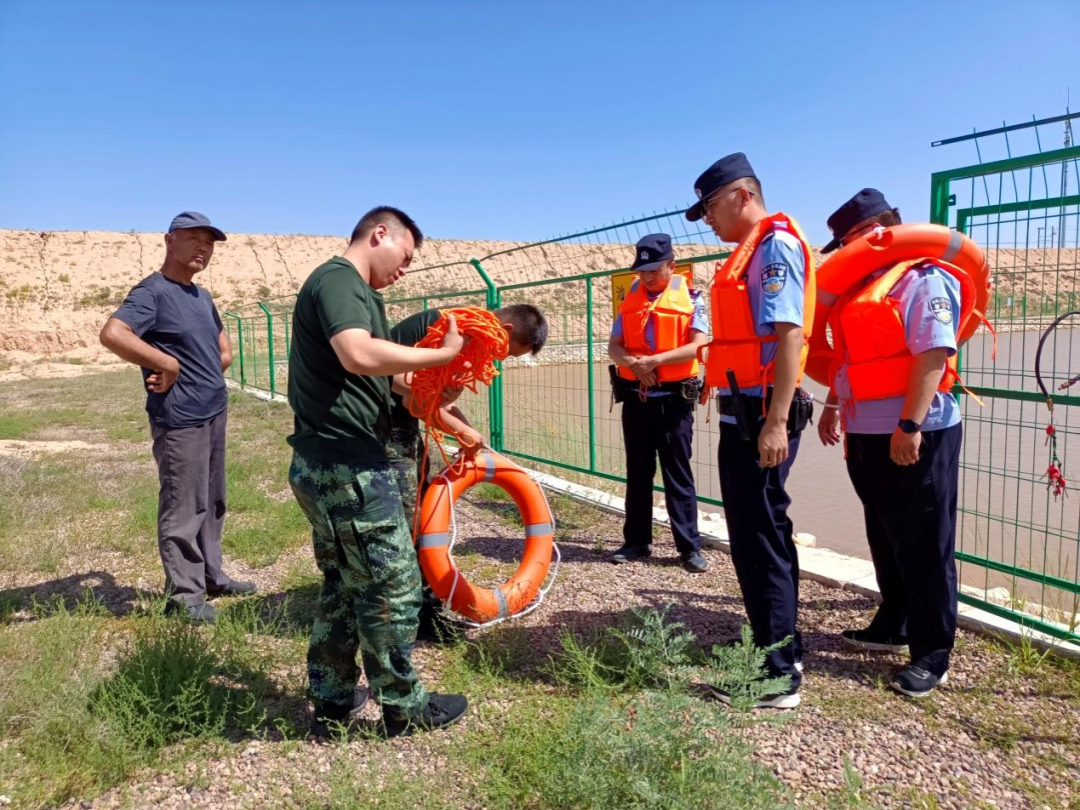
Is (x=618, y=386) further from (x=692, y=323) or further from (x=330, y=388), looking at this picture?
(x=330, y=388)

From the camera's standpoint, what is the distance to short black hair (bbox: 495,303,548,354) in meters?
3.09

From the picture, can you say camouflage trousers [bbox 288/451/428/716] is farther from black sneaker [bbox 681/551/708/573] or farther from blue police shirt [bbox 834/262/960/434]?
black sneaker [bbox 681/551/708/573]

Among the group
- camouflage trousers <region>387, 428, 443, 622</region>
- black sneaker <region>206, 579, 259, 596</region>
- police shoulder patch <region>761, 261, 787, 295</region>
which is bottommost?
black sneaker <region>206, 579, 259, 596</region>

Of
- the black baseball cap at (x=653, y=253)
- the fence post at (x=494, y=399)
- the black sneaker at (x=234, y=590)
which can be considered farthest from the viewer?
the fence post at (x=494, y=399)

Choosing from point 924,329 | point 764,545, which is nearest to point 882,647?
point 764,545

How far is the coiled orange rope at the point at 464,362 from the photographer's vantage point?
8.81 ft

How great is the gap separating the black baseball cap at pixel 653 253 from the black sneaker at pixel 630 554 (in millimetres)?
1767

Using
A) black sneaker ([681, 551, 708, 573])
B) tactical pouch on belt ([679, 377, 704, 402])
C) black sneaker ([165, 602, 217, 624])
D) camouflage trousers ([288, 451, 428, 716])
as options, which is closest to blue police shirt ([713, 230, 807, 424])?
camouflage trousers ([288, 451, 428, 716])

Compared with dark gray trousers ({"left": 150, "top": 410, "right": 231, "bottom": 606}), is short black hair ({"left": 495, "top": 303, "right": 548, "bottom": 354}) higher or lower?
higher

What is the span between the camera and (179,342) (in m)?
3.60

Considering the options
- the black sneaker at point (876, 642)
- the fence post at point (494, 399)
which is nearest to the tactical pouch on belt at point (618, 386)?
the black sneaker at point (876, 642)

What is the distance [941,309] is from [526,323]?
1605mm

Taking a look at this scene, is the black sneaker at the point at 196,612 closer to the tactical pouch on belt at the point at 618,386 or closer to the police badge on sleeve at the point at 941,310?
the tactical pouch on belt at the point at 618,386

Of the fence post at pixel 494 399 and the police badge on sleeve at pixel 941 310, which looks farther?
the fence post at pixel 494 399
